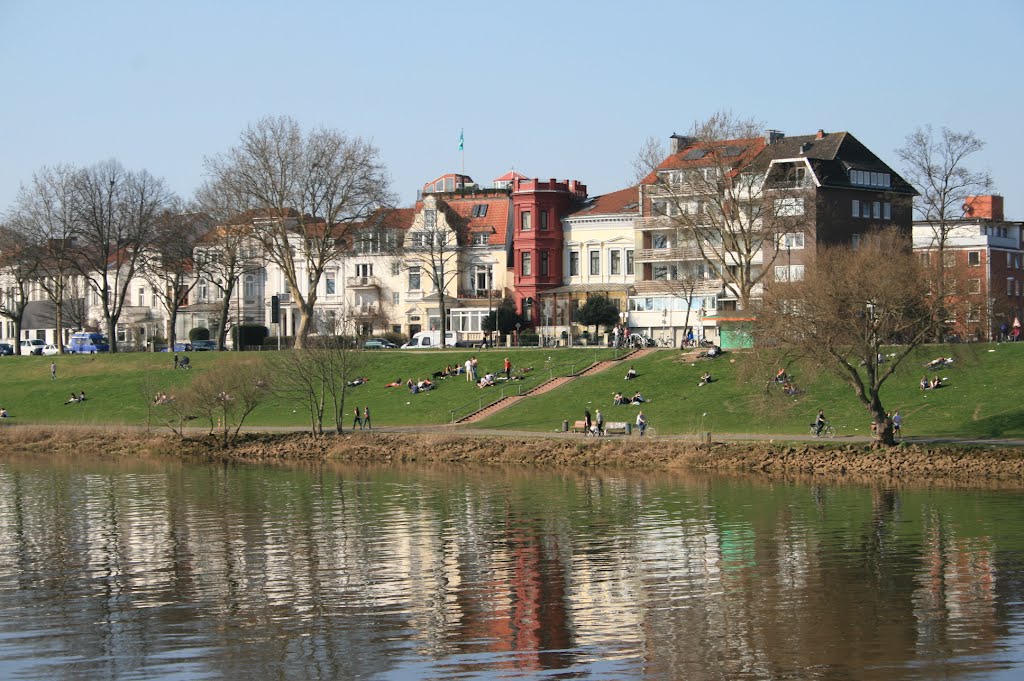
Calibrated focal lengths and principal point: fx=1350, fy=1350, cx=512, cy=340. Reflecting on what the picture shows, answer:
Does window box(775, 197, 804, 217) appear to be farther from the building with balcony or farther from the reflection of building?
the building with balcony

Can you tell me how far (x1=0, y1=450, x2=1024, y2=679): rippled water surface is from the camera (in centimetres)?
2517

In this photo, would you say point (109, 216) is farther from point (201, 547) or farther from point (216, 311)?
point (201, 547)

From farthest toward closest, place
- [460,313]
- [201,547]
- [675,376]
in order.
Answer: [460,313] → [675,376] → [201,547]

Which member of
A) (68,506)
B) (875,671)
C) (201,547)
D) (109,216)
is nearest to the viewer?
(875,671)

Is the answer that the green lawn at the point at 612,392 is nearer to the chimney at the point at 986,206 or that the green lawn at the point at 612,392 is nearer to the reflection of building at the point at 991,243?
the reflection of building at the point at 991,243

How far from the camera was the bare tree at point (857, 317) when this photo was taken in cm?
5350

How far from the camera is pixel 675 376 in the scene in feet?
245

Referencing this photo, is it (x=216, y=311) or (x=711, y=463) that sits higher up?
(x=216, y=311)

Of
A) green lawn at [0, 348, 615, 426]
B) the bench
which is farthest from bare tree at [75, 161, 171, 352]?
the bench

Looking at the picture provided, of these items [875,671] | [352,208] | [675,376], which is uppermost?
[352,208]

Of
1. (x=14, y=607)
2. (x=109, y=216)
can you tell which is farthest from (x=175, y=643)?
(x=109, y=216)

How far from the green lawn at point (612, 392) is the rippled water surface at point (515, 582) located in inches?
460

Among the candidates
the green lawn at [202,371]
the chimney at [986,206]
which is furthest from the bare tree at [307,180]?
the chimney at [986,206]

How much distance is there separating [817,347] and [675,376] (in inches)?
821
